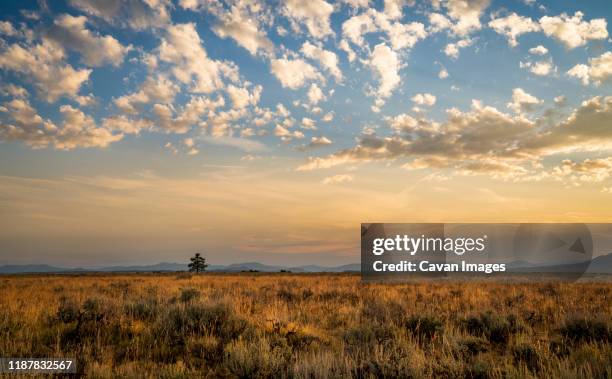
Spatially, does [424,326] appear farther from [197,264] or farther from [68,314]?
[197,264]

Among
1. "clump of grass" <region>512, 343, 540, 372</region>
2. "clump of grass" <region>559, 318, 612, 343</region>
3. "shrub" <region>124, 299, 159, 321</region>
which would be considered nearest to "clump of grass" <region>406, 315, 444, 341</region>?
"clump of grass" <region>512, 343, 540, 372</region>

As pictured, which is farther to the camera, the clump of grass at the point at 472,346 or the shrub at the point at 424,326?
the shrub at the point at 424,326

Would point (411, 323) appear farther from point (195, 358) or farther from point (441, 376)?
point (195, 358)

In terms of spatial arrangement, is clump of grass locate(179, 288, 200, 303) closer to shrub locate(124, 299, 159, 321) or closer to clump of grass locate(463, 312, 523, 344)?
shrub locate(124, 299, 159, 321)

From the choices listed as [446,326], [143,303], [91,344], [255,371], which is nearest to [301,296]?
[143,303]

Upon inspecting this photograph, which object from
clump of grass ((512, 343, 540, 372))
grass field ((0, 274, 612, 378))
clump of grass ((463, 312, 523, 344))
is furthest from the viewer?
clump of grass ((463, 312, 523, 344))

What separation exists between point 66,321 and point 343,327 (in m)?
6.82

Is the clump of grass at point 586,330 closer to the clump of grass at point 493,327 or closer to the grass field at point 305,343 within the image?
the grass field at point 305,343

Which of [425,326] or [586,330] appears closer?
[586,330]

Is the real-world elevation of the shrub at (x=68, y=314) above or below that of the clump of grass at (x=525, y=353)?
above

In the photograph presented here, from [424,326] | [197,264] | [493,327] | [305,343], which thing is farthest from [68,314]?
[197,264]

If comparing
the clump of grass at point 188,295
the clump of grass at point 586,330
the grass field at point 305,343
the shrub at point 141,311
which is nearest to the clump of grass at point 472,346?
the grass field at point 305,343

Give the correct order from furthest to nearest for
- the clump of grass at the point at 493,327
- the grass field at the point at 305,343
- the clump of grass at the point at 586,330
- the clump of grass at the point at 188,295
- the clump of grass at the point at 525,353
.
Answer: the clump of grass at the point at 188,295 < the clump of grass at the point at 493,327 < the clump of grass at the point at 586,330 < the clump of grass at the point at 525,353 < the grass field at the point at 305,343

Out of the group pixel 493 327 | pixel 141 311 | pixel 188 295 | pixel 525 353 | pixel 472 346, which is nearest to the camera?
pixel 525 353
